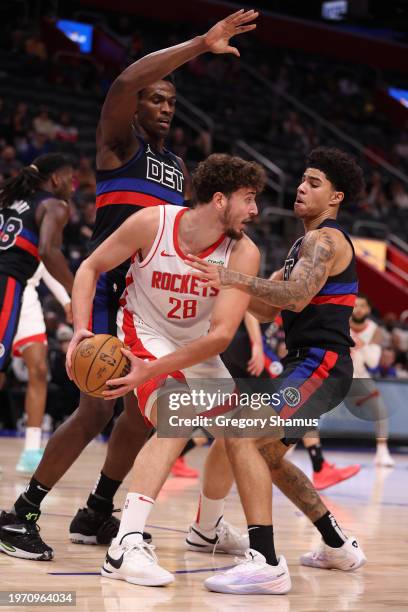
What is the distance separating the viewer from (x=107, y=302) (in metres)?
4.47

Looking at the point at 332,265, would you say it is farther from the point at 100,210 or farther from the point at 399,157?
the point at 399,157

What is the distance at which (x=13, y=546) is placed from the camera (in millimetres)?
4059

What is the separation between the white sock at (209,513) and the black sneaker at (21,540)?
0.81m

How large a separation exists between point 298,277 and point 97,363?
0.88 m

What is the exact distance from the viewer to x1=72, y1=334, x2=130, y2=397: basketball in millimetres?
3631

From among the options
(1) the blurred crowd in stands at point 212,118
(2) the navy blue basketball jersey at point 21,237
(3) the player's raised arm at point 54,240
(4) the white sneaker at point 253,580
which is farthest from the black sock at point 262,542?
(1) the blurred crowd in stands at point 212,118

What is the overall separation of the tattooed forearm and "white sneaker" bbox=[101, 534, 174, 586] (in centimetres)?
103

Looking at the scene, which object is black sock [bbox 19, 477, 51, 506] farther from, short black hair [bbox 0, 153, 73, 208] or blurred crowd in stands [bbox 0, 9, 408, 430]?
blurred crowd in stands [bbox 0, 9, 408, 430]

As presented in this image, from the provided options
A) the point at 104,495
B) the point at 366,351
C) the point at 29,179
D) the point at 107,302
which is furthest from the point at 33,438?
the point at 366,351

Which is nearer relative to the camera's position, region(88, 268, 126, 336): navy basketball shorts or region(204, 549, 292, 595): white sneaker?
region(204, 549, 292, 595): white sneaker

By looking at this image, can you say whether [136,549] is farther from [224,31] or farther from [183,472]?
[183,472]

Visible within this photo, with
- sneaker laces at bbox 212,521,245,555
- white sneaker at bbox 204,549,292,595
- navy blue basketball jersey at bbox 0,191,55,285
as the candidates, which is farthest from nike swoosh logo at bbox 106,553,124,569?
navy blue basketball jersey at bbox 0,191,55,285

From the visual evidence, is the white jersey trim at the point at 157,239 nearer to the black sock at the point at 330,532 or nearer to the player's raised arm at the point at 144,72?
the player's raised arm at the point at 144,72

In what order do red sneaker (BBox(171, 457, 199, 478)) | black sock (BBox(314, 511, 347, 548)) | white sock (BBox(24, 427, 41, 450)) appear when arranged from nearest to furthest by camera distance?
black sock (BBox(314, 511, 347, 548))
white sock (BBox(24, 427, 41, 450))
red sneaker (BBox(171, 457, 199, 478))
